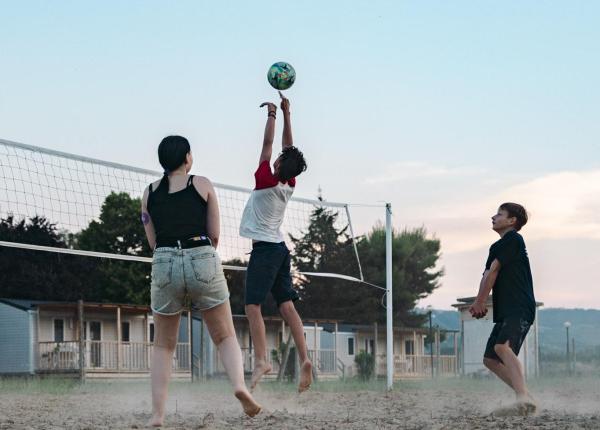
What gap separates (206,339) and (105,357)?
218 inches

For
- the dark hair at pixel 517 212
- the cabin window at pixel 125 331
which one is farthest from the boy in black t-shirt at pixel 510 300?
the cabin window at pixel 125 331

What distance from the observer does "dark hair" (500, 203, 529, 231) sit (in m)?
7.91

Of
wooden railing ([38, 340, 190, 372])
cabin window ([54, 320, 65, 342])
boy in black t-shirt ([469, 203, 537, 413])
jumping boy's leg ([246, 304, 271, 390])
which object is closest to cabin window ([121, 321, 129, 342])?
wooden railing ([38, 340, 190, 372])

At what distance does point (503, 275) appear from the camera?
7.76 m

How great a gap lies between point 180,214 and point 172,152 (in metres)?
0.39

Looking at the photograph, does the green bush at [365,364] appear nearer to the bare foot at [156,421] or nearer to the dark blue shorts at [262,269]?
the dark blue shorts at [262,269]

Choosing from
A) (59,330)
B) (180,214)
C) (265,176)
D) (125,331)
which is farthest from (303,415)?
Answer: (125,331)

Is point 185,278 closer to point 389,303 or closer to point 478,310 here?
point 478,310

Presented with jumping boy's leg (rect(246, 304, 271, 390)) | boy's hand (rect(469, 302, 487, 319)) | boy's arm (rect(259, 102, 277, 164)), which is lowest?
jumping boy's leg (rect(246, 304, 271, 390))

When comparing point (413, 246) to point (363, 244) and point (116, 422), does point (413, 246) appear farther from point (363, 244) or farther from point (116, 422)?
point (116, 422)

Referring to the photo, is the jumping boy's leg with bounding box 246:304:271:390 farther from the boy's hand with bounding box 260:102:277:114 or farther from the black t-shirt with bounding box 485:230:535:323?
the black t-shirt with bounding box 485:230:535:323

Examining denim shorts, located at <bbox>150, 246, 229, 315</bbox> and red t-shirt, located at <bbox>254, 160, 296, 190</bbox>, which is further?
red t-shirt, located at <bbox>254, 160, 296, 190</bbox>

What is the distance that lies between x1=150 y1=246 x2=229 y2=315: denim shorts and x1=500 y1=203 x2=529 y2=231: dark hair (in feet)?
8.82

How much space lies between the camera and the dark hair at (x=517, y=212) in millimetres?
7906
